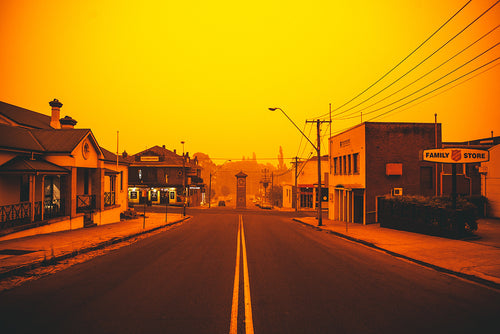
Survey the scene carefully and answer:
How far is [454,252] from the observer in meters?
12.1

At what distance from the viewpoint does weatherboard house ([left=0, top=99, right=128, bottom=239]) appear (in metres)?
16.4

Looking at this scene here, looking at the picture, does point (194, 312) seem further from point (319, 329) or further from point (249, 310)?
point (319, 329)

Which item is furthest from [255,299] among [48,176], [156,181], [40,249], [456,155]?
[156,181]

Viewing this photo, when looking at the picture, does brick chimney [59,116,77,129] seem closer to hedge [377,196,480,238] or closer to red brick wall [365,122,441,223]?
red brick wall [365,122,441,223]

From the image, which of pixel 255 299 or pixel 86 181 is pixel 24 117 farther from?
pixel 255 299

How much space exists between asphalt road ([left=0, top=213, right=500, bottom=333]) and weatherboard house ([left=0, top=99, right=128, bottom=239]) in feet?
28.2

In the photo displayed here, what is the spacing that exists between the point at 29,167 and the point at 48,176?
535 cm

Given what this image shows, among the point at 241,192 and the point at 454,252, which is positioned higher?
the point at 454,252

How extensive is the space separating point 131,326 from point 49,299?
263 centimetres

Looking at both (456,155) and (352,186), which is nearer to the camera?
(456,155)

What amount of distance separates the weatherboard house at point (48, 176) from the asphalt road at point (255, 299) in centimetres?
859

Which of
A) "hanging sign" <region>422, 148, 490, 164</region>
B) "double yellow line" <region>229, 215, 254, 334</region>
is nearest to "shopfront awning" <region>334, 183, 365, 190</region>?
"hanging sign" <region>422, 148, 490, 164</region>

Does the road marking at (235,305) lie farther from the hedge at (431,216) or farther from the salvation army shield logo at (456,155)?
the salvation army shield logo at (456,155)

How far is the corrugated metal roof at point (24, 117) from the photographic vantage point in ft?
71.3
